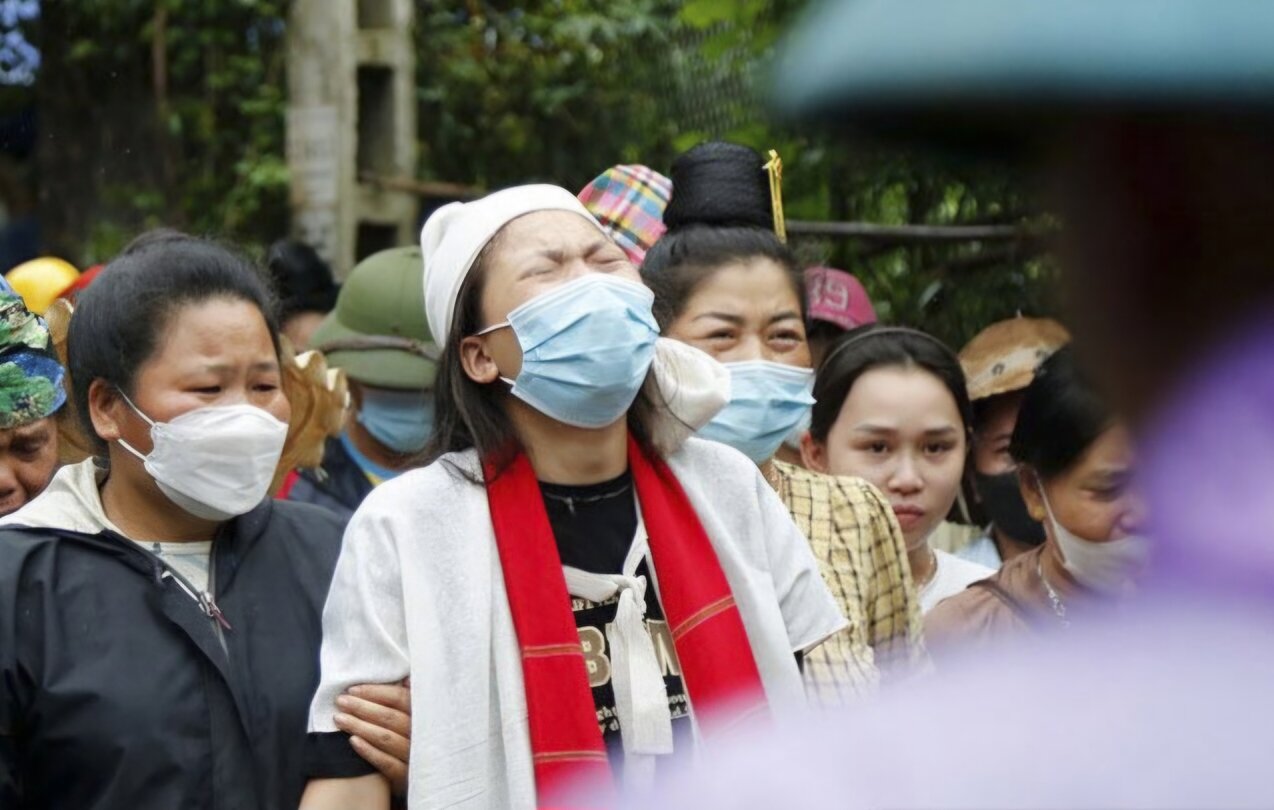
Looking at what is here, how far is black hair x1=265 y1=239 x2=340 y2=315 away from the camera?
7203mm

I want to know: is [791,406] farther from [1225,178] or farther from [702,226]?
[1225,178]

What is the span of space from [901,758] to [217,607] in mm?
2696

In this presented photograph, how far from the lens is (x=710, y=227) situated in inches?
167

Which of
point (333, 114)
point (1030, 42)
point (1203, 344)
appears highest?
point (333, 114)

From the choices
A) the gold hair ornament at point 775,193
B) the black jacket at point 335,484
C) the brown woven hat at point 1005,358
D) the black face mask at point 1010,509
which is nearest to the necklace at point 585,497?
the gold hair ornament at point 775,193

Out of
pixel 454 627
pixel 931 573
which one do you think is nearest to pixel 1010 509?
pixel 931 573

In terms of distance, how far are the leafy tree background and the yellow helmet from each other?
2901 mm

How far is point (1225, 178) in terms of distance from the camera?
865 millimetres

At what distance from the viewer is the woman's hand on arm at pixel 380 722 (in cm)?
297

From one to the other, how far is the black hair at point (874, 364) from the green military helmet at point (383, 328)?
1362 mm

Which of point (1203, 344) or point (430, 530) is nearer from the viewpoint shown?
point (1203, 344)

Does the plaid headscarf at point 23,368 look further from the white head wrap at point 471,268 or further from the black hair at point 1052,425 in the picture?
the black hair at point 1052,425

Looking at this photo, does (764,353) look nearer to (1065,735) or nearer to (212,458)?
(212,458)

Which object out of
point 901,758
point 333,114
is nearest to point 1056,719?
point 901,758
